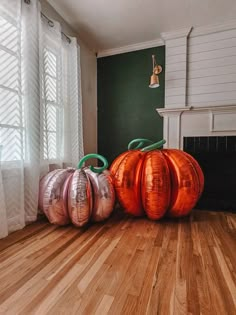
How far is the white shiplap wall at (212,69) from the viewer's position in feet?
8.01

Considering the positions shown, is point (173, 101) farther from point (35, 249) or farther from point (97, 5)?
point (35, 249)

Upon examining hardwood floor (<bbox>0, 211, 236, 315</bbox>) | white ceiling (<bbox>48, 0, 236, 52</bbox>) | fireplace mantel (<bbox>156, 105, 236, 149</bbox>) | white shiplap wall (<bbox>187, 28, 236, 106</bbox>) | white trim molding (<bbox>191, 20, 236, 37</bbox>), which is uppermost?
white ceiling (<bbox>48, 0, 236, 52</bbox>)

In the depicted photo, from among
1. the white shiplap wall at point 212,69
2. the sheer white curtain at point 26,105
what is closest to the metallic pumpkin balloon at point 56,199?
the sheer white curtain at point 26,105

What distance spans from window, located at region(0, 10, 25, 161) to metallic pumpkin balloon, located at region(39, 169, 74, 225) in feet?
1.17

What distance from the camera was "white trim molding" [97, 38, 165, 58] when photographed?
2.77 m

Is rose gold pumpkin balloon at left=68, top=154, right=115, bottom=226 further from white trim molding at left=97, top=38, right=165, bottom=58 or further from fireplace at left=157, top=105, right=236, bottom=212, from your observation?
white trim molding at left=97, top=38, right=165, bottom=58

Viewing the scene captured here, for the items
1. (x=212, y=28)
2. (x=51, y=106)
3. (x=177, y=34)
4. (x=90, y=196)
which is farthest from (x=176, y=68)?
(x=90, y=196)

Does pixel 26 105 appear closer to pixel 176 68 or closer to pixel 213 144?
pixel 176 68

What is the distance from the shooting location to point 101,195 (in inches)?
69.0

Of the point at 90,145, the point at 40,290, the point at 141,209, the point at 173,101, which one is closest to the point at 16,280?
the point at 40,290

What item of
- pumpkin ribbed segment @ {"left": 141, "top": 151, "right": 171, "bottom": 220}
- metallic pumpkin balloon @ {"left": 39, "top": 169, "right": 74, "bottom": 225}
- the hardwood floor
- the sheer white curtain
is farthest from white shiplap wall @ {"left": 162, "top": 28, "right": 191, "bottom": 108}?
metallic pumpkin balloon @ {"left": 39, "top": 169, "right": 74, "bottom": 225}

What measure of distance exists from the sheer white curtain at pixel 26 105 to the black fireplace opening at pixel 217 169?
180cm

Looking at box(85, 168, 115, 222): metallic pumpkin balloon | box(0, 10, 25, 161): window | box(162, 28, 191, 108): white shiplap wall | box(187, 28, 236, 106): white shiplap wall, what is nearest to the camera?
box(0, 10, 25, 161): window

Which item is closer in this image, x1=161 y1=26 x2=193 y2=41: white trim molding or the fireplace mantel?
the fireplace mantel
